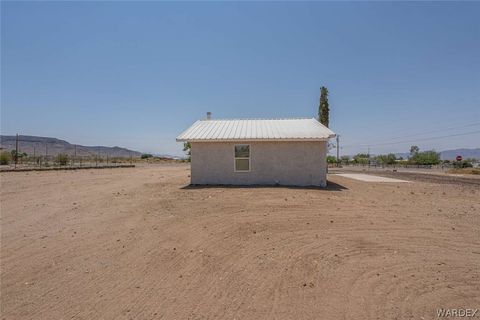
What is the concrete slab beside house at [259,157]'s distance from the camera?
13.6 metres

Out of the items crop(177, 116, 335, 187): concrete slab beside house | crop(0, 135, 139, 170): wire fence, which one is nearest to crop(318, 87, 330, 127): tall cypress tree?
crop(177, 116, 335, 187): concrete slab beside house

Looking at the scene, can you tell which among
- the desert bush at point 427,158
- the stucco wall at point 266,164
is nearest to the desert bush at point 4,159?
the stucco wall at point 266,164

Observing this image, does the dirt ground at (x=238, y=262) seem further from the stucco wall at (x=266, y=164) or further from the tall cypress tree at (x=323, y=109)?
the tall cypress tree at (x=323, y=109)

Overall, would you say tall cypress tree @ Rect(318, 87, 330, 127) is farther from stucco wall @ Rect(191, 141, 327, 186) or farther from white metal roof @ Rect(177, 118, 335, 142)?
stucco wall @ Rect(191, 141, 327, 186)

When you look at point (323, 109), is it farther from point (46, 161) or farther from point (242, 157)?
point (46, 161)

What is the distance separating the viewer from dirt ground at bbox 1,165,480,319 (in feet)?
11.1

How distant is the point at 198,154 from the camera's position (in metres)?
14.1

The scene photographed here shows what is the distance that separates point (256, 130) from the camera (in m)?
15.0

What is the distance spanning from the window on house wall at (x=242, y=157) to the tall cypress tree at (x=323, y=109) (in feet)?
51.5

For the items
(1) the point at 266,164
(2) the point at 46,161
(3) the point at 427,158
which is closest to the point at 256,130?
(1) the point at 266,164

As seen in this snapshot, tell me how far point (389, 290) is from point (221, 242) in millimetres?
2933

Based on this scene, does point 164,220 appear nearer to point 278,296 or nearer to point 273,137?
point 278,296

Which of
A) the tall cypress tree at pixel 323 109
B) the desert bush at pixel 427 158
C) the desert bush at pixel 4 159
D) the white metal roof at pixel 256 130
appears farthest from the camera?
the desert bush at pixel 427 158

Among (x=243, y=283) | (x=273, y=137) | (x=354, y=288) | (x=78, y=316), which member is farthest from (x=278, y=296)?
(x=273, y=137)
